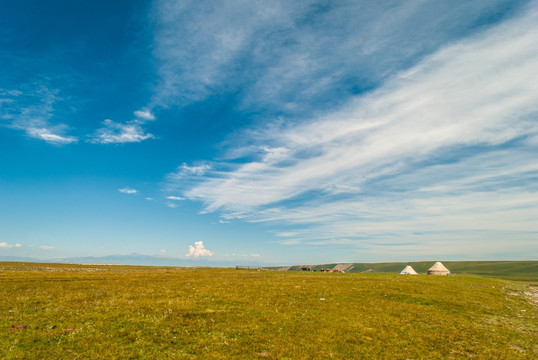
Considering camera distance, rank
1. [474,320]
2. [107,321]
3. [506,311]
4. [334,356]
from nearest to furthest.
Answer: [334,356]
[107,321]
[474,320]
[506,311]

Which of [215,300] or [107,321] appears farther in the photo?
[215,300]

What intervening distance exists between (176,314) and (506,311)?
3359cm

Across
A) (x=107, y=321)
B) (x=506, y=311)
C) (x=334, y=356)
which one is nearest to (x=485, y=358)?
(x=334, y=356)

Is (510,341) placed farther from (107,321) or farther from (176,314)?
(107,321)

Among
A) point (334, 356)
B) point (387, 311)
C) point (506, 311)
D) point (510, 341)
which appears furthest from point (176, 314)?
point (506, 311)

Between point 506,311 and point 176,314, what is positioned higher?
point 176,314

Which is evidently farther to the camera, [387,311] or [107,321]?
[387,311]

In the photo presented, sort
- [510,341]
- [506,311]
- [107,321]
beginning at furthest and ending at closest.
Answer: [506,311]
[510,341]
[107,321]

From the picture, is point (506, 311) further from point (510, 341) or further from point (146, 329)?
point (146, 329)

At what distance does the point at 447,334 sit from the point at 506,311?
1617cm

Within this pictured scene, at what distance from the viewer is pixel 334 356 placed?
14727 mm

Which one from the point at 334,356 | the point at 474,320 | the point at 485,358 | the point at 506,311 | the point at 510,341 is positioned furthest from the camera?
the point at 506,311

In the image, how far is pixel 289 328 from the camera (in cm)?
1862

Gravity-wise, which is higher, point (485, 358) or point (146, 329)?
point (146, 329)
